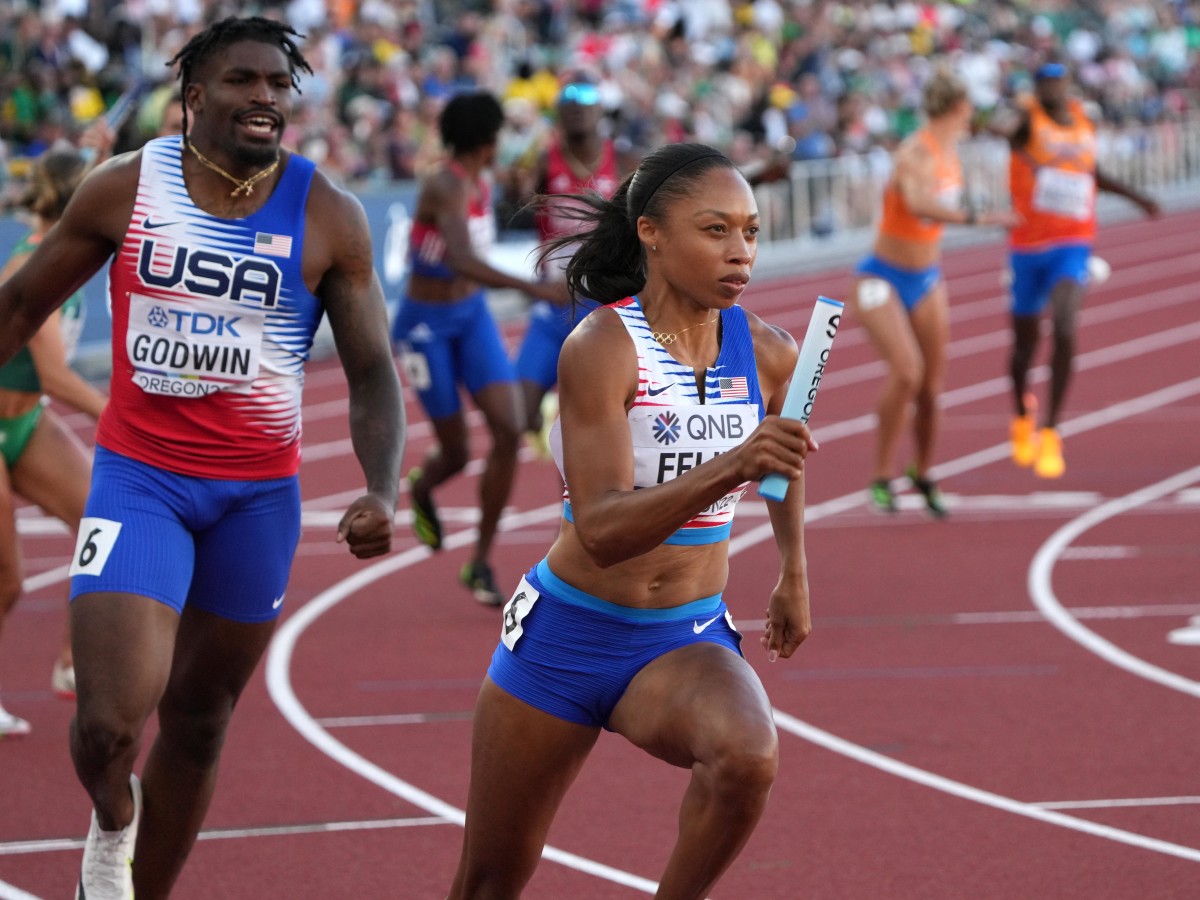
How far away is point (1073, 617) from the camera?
29.0 feet

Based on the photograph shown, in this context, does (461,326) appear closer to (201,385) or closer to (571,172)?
(571,172)

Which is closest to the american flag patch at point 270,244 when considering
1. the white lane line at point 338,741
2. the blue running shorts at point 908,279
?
the white lane line at point 338,741

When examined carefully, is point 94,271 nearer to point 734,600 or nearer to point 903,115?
point 734,600

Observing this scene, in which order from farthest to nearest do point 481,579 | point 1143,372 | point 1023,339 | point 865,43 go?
point 865,43, point 1143,372, point 1023,339, point 481,579

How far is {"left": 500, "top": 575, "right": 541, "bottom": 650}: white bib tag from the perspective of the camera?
415 centimetres

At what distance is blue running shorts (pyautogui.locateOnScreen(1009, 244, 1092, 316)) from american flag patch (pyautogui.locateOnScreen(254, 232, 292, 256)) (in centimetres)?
811

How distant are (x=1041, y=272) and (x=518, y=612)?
861 cm

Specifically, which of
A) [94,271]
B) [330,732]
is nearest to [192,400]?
[94,271]

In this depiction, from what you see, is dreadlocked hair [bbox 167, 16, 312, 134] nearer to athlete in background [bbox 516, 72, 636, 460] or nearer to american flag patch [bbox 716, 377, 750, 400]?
american flag patch [bbox 716, 377, 750, 400]

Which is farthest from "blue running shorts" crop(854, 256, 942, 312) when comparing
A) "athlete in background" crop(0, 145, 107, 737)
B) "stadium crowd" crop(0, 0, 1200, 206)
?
"athlete in background" crop(0, 145, 107, 737)

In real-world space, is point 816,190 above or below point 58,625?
below

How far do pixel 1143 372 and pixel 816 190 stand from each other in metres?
8.51

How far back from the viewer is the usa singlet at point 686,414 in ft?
13.2

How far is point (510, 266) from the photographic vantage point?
63.2ft
